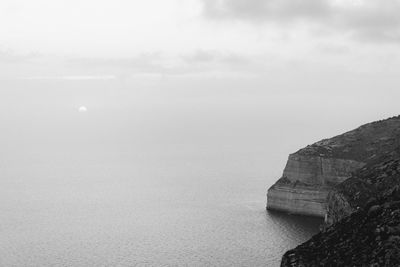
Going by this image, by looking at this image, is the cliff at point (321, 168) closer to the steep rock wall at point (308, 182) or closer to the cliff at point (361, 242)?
the steep rock wall at point (308, 182)

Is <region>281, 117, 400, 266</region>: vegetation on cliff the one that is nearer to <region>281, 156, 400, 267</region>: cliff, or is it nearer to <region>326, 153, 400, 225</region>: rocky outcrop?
<region>281, 156, 400, 267</region>: cliff

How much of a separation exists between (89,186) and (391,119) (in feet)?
268

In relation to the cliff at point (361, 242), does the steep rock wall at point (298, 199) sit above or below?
below

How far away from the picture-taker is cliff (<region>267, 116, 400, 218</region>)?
11550 centimetres

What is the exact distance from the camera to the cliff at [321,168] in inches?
4547

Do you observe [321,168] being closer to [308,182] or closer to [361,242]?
[308,182]

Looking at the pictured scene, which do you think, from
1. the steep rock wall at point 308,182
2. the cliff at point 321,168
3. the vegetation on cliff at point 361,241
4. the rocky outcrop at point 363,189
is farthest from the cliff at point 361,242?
the cliff at point 321,168

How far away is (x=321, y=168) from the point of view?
12006cm

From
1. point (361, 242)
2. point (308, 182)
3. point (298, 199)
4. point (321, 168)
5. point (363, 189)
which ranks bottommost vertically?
point (298, 199)

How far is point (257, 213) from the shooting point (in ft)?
387

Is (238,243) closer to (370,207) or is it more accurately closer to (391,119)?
(391,119)

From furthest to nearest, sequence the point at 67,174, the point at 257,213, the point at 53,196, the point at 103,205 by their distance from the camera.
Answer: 1. the point at 67,174
2. the point at 53,196
3. the point at 103,205
4. the point at 257,213

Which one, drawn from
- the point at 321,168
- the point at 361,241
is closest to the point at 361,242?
the point at 361,241

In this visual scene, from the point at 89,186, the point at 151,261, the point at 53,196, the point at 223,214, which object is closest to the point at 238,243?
the point at 151,261
